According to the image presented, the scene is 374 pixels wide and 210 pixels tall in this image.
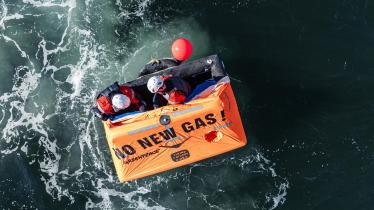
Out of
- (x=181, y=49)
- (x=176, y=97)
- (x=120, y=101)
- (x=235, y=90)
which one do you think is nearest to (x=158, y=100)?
(x=176, y=97)

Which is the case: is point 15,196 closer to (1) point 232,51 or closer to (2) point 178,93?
(2) point 178,93

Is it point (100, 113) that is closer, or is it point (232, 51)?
point (100, 113)

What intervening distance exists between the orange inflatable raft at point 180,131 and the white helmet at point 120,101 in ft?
0.90

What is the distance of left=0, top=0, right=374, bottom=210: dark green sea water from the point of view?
13.9 m

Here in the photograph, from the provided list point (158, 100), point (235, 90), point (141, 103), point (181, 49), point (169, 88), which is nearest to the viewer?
point (169, 88)

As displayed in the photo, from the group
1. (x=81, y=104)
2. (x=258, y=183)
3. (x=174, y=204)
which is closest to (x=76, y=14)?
(x=81, y=104)

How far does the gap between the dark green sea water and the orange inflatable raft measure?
227 centimetres

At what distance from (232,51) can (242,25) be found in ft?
A: 2.89

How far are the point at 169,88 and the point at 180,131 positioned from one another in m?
1.10

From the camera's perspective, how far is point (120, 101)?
38.7ft

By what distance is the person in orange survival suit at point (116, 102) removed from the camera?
1186 cm

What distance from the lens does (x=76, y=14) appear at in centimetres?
1548

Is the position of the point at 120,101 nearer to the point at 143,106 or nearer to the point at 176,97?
the point at 143,106

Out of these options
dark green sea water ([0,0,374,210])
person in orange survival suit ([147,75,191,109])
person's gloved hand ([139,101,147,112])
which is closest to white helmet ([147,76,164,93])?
person in orange survival suit ([147,75,191,109])
